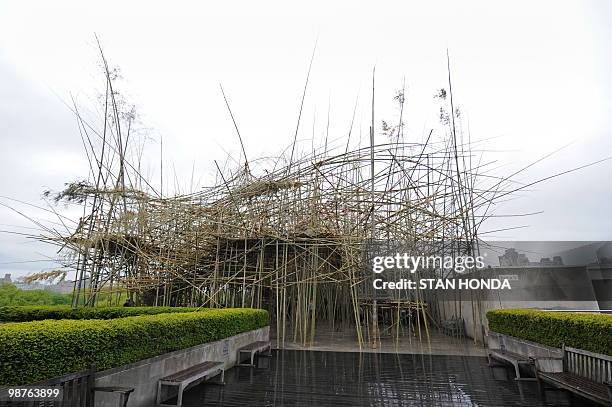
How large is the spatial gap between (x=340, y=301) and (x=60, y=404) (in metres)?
6.30

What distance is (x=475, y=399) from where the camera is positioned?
3.07 meters

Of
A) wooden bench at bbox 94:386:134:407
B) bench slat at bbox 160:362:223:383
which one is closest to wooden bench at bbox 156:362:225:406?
bench slat at bbox 160:362:223:383

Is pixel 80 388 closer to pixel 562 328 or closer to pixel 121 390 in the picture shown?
pixel 121 390

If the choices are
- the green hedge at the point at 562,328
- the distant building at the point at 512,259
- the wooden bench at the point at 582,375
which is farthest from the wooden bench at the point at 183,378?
the distant building at the point at 512,259

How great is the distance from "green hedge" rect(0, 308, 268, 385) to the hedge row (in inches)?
65.5

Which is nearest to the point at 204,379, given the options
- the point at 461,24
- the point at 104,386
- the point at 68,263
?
the point at 104,386

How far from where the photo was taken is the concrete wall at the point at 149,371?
234 cm

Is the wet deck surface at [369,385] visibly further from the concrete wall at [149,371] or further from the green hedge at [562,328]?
the green hedge at [562,328]

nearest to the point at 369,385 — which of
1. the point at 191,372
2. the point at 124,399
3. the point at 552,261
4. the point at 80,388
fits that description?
the point at 191,372

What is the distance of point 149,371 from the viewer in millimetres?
2773

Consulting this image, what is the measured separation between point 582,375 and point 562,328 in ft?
1.65

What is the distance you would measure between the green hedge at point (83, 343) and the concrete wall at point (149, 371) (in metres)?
0.05

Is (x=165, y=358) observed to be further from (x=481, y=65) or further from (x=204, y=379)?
(x=481, y=65)

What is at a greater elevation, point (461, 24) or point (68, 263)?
point (461, 24)
